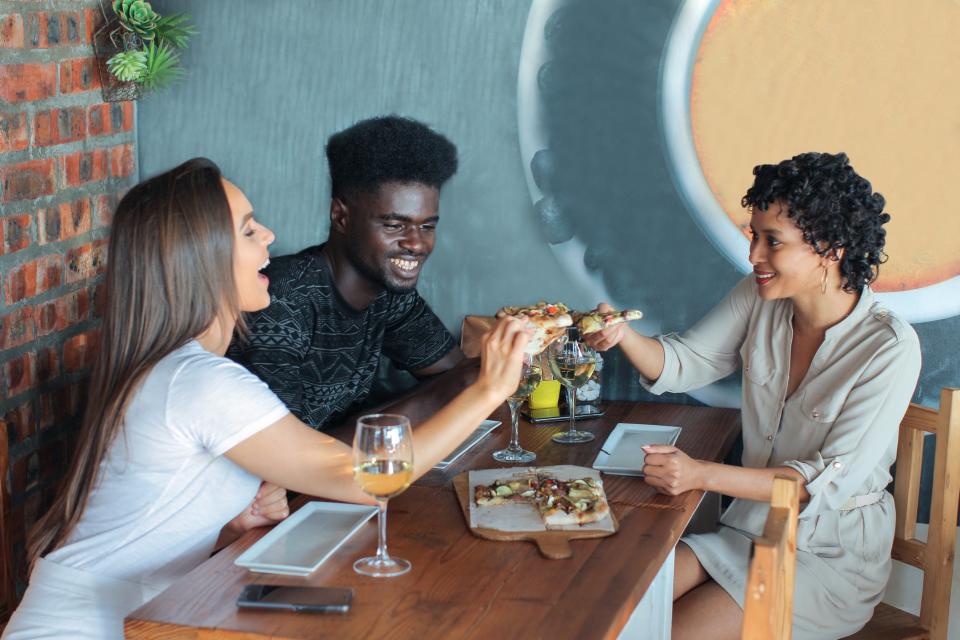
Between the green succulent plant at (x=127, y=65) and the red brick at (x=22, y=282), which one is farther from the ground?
the green succulent plant at (x=127, y=65)

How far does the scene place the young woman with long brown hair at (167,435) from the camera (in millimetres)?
1676

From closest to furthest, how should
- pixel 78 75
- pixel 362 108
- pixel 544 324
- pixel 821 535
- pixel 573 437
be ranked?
pixel 544 324 → pixel 821 535 → pixel 573 437 → pixel 78 75 → pixel 362 108

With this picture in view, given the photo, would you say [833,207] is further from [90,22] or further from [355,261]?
[90,22]

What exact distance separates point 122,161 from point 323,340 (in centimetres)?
92

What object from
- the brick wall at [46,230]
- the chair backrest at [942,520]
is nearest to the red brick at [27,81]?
the brick wall at [46,230]

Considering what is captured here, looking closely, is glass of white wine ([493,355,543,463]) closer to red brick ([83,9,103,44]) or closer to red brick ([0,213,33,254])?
red brick ([0,213,33,254])

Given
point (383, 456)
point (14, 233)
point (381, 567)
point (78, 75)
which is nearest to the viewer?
point (383, 456)

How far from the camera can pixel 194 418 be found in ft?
5.48

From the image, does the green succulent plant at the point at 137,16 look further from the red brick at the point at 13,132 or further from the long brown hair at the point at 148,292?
the long brown hair at the point at 148,292

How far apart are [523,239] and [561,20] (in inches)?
22.9

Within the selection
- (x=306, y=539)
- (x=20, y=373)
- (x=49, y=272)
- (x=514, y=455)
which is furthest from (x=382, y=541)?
(x=49, y=272)

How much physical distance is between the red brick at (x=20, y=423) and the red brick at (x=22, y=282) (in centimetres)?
26

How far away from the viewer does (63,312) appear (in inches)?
106

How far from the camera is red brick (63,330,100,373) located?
2.74 meters
